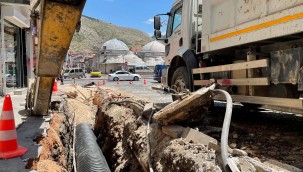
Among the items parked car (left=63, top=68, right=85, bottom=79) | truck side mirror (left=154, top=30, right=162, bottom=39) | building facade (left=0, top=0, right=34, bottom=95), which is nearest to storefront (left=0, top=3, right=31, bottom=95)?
building facade (left=0, top=0, right=34, bottom=95)

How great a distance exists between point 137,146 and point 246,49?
255cm

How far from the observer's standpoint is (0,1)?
11.7 metres

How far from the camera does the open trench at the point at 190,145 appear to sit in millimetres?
3434

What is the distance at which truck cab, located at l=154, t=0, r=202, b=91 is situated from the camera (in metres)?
6.66

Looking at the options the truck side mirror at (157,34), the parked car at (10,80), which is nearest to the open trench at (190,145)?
the truck side mirror at (157,34)

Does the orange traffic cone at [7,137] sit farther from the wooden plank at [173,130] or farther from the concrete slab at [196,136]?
the concrete slab at [196,136]

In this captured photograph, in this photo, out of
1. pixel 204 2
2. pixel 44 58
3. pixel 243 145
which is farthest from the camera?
pixel 204 2

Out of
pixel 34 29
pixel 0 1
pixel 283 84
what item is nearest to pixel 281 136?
pixel 283 84

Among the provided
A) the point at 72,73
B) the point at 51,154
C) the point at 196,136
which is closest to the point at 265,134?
the point at 196,136

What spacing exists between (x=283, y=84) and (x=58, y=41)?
11.1 feet

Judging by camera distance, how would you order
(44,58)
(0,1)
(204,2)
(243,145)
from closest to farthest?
1. (243,145)
2. (44,58)
3. (204,2)
4. (0,1)

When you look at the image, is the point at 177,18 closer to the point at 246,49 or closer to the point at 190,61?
the point at 190,61

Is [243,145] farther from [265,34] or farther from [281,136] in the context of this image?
[265,34]

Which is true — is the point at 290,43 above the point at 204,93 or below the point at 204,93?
above
